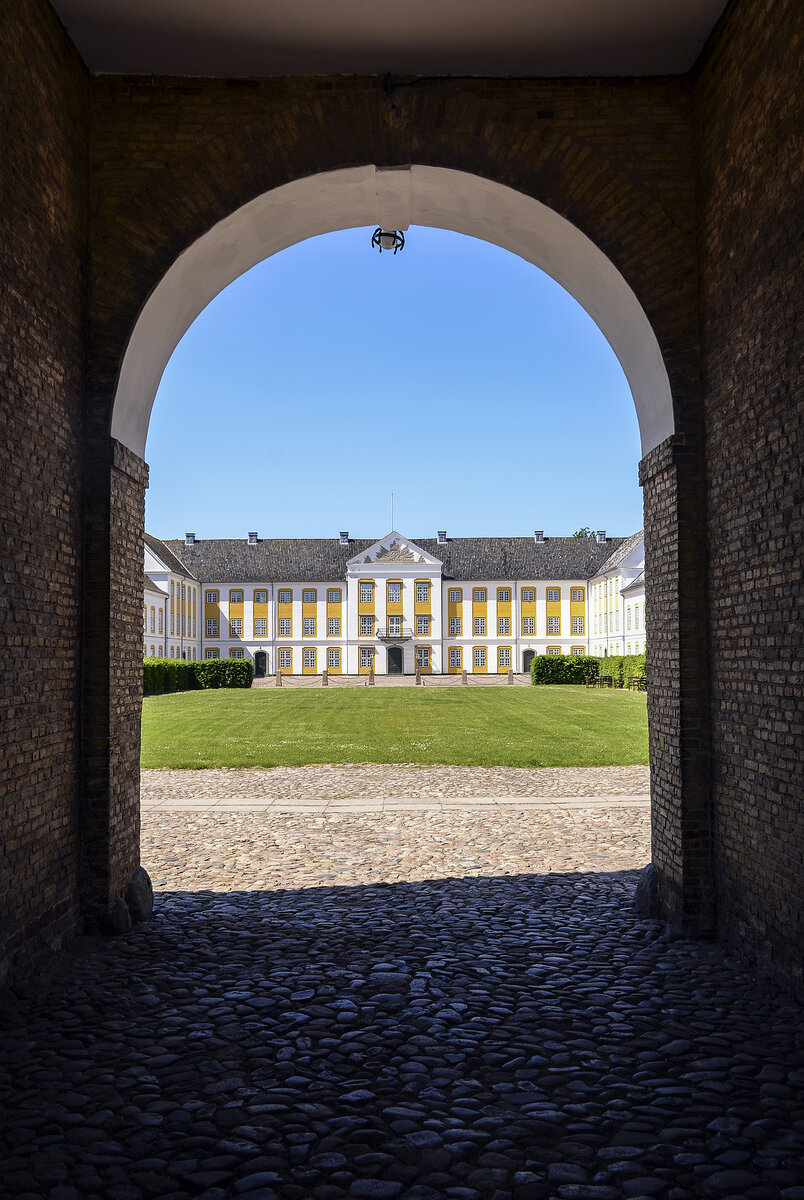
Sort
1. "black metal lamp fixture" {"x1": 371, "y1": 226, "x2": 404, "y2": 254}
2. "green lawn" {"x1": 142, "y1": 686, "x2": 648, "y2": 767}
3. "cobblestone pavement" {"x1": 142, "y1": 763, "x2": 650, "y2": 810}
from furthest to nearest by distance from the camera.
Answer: "green lawn" {"x1": 142, "y1": 686, "x2": 648, "y2": 767} → "cobblestone pavement" {"x1": 142, "y1": 763, "x2": 650, "y2": 810} → "black metal lamp fixture" {"x1": 371, "y1": 226, "x2": 404, "y2": 254}

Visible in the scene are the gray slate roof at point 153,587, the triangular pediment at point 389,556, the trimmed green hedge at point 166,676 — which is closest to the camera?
the trimmed green hedge at point 166,676

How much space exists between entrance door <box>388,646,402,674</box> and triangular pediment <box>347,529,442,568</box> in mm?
6927

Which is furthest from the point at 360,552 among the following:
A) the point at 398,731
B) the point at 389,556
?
the point at 398,731

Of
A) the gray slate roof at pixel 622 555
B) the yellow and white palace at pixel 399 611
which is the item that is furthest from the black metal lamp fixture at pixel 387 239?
the yellow and white palace at pixel 399 611

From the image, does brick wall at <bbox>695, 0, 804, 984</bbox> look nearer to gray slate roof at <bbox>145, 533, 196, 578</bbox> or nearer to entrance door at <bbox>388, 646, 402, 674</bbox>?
gray slate roof at <bbox>145, 533, 196, 578</bbox>

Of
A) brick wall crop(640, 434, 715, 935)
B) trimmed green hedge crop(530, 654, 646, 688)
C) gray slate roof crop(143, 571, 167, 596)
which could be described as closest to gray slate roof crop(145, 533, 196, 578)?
gray slate roof crop(143, 571, 167, 596)

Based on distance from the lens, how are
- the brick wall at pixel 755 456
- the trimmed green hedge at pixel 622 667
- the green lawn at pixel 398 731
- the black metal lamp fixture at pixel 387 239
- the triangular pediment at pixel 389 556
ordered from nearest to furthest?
1. the brick wall at pixel 755 456
2. the black metal lamp fixture at pixel 387 239
3. the green lawn at pixel 398 731
4. the trimmed green hedge at pixel 622 667
5. the triangular pediment at pixel 389 556

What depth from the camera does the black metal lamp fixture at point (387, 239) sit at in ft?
25.1

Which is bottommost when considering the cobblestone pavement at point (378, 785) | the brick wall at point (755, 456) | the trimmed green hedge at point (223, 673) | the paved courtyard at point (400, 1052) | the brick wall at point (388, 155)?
the cobblestone pavement at point (378, 785)

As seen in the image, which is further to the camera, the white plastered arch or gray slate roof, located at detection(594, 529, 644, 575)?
gray slate roof, located at detection(594, 529, 644, 575)

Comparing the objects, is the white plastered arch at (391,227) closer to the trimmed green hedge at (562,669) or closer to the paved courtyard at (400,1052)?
the paved courtyard at (400,1052)

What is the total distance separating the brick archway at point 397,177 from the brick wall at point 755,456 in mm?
200

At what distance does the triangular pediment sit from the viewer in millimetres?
70312

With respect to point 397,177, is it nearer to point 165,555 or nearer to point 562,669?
point 562,669
